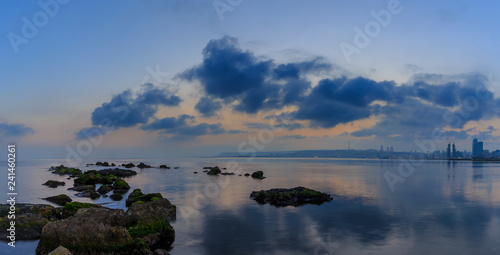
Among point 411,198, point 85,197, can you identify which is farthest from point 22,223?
point 411,198

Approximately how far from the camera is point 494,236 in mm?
28516

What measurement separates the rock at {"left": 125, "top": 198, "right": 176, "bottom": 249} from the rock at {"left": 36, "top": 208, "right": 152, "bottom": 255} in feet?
10.8

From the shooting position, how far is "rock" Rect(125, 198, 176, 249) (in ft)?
73.2

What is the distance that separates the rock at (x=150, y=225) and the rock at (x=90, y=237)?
3282 millimetres

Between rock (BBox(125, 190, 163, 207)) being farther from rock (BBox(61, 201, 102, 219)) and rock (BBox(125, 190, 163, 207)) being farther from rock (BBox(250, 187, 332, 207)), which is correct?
rock (BBox(250, 187, 332, 207))

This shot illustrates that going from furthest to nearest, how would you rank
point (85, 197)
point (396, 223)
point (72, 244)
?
1. point (85, 197)
2. point (396, 223)
3. point (72, 244)

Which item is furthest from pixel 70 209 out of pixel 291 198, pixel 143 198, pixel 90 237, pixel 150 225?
pixel 291 198

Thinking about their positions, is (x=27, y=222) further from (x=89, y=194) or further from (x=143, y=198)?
(x=89, y=194)

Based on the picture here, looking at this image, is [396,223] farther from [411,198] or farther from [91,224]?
[91,224]

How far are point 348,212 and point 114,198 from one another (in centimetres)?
3133

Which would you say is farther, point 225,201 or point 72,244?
point 225,201

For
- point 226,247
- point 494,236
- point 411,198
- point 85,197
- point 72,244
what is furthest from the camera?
point 411,198

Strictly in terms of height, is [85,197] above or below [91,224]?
below

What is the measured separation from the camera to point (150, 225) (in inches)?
902
